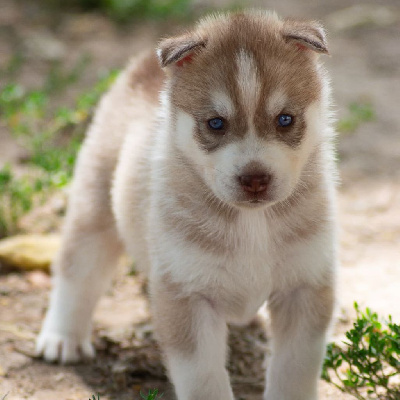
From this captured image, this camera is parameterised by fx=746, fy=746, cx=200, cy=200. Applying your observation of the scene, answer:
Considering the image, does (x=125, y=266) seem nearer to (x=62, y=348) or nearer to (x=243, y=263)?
(x=62, y=348)

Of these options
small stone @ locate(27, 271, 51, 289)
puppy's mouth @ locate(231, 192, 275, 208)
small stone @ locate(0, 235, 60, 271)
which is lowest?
small stone @ locate(27, 271, 51, 289)

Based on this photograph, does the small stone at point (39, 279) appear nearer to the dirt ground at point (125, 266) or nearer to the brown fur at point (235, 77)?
the dirt ground at point (125, 266)

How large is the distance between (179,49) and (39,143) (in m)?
2.67

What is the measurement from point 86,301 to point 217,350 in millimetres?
1209

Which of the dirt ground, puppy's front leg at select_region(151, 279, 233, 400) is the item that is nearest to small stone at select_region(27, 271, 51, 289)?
the dirt ground

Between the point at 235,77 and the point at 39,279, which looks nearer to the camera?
the point at 235,77

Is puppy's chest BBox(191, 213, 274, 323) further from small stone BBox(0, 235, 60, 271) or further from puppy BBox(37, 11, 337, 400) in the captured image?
small stone BBox(0, 235, 60, 271)

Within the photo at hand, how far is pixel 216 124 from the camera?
3082 mm

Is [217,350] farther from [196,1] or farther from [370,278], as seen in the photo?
[196,1]

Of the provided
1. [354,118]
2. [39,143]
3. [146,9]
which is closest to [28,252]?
[39,143]

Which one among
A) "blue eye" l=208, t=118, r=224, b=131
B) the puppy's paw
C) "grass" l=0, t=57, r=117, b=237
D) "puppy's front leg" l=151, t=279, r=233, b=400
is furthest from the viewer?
"grass" l=0, t=57, r=117, b=237

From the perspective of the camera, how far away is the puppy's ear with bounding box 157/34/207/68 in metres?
3.15

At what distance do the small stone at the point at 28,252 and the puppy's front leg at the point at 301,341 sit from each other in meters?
2.09

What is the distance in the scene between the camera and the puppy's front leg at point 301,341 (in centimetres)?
336
